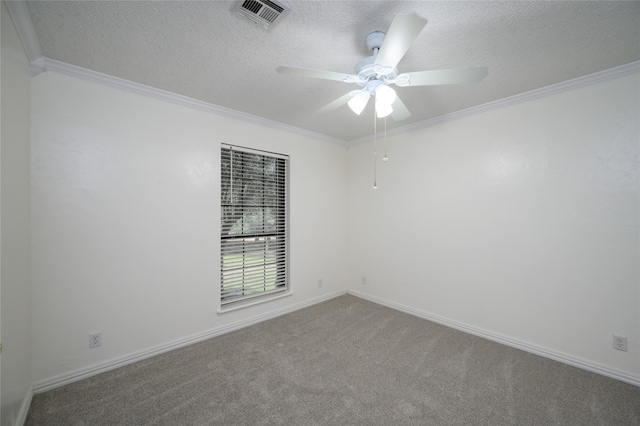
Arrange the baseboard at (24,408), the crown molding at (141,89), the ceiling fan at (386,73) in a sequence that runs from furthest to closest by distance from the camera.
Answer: the crown molding at (141,89)
the baseboard at (24,408)
the ceiling fan at (386,73)

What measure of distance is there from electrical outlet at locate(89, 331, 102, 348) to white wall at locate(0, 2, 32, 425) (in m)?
0.35

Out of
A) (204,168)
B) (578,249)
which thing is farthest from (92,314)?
(578,249)

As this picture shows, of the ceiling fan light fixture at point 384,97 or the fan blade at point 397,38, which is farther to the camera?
the ceiling fan light fixture at point 384,97

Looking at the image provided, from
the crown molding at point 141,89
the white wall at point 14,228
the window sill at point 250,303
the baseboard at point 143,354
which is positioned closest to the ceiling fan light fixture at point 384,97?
the crown molding at point 141,89

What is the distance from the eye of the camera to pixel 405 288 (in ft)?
11.6

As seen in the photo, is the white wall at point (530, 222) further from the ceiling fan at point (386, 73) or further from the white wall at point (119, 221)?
the white wall at point (119, 221)

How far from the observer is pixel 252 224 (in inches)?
128

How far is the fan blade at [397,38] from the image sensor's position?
1.15 meters

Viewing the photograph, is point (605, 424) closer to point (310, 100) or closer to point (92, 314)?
point (310, 100)

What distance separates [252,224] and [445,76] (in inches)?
97.0

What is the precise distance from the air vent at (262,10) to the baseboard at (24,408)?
2.71 meters

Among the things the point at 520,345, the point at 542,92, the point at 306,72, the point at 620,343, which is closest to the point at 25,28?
the point at 306,72

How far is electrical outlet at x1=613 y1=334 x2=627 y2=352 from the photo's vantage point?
2121 millimetres

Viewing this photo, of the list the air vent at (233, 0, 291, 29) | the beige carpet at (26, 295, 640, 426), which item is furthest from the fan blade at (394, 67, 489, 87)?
the beige carpet at (26, 295, 640, 426)
